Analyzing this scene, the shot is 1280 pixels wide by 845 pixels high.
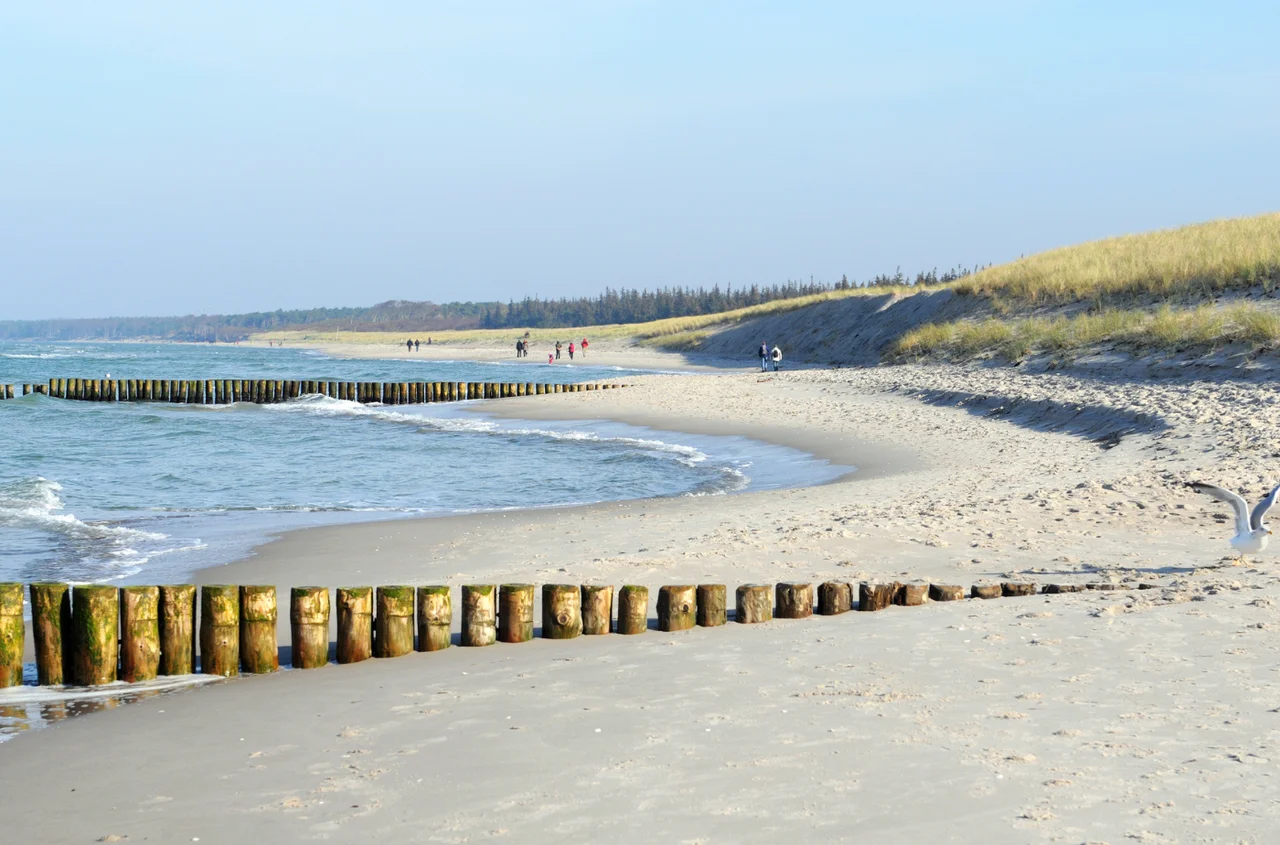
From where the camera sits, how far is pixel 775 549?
10.7 metres

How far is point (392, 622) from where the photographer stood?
772 cm

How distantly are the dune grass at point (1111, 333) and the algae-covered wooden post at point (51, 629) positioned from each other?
20.9 metres

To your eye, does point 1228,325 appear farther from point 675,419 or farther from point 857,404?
point 675,419

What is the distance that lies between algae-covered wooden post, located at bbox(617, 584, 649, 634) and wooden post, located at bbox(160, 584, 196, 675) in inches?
114

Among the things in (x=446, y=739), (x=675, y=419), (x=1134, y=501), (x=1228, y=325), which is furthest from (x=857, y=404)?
(x=446, y=739)

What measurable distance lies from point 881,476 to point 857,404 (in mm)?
12095

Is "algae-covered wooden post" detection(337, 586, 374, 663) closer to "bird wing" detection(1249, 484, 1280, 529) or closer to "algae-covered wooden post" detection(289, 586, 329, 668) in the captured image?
"algae-covered wooden post" detection(289, 586, 329, 668)

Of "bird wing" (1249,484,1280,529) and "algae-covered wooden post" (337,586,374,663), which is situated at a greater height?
"bird wing" (1249,484,1280,529)

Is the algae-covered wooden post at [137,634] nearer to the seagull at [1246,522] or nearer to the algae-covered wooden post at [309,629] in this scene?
the algae-covered wooden post at [309,629]

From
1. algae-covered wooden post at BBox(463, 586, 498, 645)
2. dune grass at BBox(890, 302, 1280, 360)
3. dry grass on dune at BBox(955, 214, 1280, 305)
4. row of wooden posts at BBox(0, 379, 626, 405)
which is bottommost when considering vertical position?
row of wooden posts at BBox(0, 379, 626, 405)

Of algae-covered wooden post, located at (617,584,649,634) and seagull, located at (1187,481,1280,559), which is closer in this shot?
algae-covered wooden post, located at (617,584,649,634)

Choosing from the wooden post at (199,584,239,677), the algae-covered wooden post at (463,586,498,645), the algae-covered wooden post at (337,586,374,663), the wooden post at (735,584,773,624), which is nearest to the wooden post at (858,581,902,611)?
the wooden post at (735,584,773,624)

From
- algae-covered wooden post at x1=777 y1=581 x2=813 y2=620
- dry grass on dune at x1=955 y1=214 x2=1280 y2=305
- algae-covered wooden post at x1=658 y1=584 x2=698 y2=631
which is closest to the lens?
algae-covered wooden post at x1=658 y1=584 x2=698 y2=631

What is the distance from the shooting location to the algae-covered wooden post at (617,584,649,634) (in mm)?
8000
